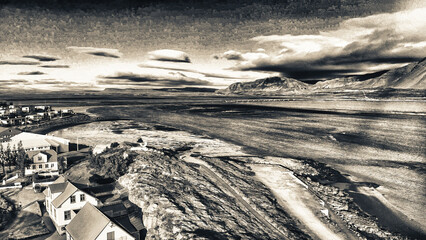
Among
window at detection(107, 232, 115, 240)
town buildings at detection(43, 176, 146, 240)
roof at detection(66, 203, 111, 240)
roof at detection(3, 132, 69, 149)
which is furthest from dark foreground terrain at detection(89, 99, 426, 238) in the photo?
roof at detection(3, 132, 69, 149)

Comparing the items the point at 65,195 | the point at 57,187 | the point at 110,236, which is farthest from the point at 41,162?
the point at 110,236

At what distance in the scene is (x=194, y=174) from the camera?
Result: 2436cm

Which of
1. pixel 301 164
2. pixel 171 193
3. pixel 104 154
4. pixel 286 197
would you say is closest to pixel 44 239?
pixel 171 193

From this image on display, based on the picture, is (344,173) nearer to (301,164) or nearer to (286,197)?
(301,164)

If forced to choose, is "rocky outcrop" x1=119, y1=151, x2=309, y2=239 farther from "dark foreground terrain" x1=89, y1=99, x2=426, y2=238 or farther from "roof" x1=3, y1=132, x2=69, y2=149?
"roof" x1=3, y1=132, x2=69, y2=149

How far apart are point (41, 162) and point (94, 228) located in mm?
18720

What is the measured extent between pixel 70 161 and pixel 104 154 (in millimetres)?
7378

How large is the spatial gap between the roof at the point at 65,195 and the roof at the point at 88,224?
2.84 meters

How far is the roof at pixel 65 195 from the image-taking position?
18500mm

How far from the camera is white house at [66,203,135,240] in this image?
1441cm

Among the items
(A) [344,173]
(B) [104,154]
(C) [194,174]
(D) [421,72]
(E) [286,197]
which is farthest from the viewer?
(D) [421,72]

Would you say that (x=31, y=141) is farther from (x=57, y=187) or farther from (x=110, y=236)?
(x=110, y=236)

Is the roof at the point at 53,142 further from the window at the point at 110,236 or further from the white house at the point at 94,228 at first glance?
the window at the point at 110,236

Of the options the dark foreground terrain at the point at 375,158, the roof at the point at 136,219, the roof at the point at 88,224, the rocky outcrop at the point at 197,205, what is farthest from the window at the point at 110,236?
the dark foreground terrain at the point at 375,158
